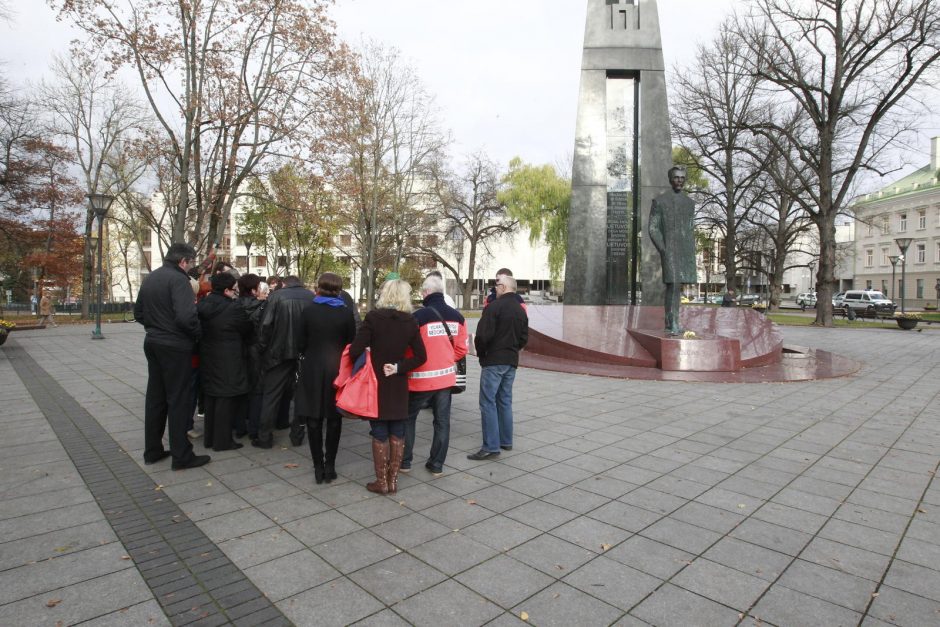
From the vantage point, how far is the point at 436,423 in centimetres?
499

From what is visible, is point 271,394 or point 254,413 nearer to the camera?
point 271,394

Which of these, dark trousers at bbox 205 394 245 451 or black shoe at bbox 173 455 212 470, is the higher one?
dark trousers at bbox 205 394 245 451

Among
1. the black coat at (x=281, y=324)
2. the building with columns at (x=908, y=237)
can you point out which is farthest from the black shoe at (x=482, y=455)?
the building with columns at (x=908, y=237)

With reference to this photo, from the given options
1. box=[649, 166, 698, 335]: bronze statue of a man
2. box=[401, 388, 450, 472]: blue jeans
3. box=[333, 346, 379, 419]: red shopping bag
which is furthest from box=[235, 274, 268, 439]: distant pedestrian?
box=[649, 166, 698, 335]: bronze statue of a man

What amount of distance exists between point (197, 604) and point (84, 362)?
12.1 m

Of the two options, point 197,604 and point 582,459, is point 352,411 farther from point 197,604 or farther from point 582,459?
point 582,459

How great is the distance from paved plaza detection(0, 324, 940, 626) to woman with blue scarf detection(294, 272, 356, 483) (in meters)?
0.31

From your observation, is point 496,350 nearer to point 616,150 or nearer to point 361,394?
point 361,394

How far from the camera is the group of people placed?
14.6ft

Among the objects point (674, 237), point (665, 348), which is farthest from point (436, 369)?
point (674, 237)

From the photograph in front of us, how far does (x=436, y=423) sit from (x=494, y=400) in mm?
729

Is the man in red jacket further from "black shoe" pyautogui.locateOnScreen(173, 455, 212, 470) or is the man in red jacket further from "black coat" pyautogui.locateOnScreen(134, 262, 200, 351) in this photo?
"black coat" pyautogui.locateOnScreen(134, 262, 200, 351)

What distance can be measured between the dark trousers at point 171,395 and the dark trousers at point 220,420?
1.69 feet

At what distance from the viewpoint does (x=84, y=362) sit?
12586 millimetres
